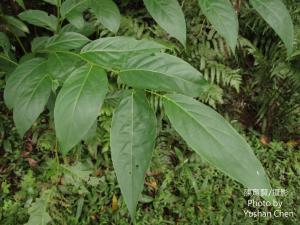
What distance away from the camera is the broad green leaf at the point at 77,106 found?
1.60 ft

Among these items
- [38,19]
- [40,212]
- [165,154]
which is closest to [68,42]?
[38,19]

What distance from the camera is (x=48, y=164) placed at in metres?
2.13

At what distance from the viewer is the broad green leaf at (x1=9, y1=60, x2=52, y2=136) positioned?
0.72 metres

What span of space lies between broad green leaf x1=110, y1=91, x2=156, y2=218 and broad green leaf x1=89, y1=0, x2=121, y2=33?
0.34m

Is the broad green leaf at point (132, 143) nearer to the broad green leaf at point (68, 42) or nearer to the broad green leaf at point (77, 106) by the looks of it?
the broad green leaf at point (77, 106)

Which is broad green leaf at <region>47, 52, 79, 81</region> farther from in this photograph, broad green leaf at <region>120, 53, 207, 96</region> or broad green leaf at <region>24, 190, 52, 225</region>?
broad green leaf at <region>24, 190, 52, 225</region>

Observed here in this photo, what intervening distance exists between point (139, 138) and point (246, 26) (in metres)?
2.79

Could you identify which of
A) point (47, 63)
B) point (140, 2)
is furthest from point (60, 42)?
point (140, 2)

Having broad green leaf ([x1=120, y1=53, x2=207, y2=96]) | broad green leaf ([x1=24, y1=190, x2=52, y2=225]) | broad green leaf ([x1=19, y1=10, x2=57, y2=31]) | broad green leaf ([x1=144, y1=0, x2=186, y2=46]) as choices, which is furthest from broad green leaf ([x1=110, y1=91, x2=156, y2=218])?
broad green leaf ([x1=24, y1=190, x2=52, y2=225])

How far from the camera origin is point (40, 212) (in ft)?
6.08

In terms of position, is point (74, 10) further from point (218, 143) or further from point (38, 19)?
point (218, 143)

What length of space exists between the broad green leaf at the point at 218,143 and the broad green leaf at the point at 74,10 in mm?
520

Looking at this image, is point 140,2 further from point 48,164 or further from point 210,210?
point 210,210

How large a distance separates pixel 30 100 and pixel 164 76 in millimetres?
342
